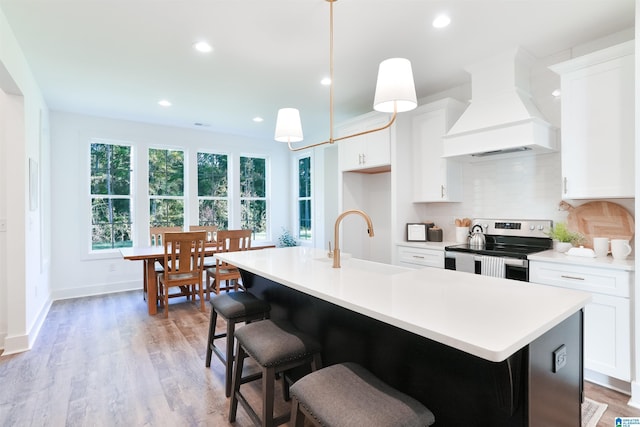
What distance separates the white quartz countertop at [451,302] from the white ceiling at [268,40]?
5.98ft

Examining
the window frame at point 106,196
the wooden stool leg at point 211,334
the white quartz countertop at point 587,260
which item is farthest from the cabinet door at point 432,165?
the window frame at point 106,196

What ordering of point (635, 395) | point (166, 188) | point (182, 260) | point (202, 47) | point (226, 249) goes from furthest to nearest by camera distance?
point (166, 188) → point (226, 249) → point (182, 260) → point (202, 47) → point (635, 395)

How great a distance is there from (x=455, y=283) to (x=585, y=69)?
Result: 2.17 metres

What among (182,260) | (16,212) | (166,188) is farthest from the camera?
(166,188)

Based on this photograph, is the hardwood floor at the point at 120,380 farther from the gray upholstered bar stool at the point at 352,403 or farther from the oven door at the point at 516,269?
the gray upholstered bar stool at the point at 352,403

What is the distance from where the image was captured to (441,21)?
8.16 ft

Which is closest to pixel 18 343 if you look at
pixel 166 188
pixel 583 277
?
pixel 166 188

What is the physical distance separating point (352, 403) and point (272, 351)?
59cm

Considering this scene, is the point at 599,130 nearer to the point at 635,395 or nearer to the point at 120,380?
the point at 635,395

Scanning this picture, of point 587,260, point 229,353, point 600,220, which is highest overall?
point 600,220

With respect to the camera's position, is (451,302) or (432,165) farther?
(432,165)

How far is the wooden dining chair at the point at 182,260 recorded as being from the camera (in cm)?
395

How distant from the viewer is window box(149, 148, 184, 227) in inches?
220

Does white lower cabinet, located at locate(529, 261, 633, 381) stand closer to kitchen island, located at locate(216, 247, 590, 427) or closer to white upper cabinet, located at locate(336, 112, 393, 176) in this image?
kitchen island, located at locate(216, 247, 590, 427)
